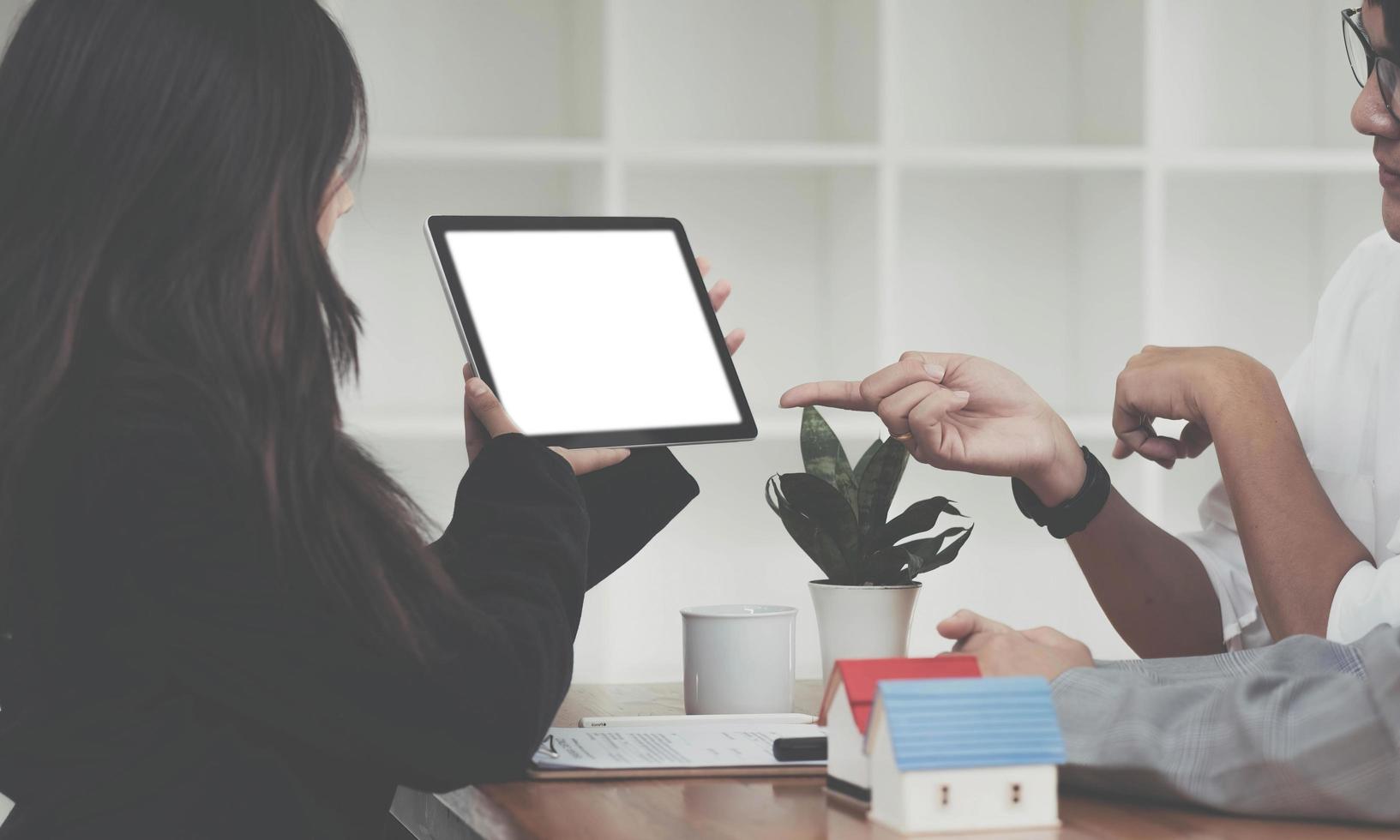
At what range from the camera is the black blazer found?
83 centimetres

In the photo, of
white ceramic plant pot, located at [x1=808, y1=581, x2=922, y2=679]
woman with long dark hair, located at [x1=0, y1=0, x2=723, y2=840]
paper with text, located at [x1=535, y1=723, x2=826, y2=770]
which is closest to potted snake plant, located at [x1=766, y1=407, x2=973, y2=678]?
white ceramic plant pot, located at [x1=808, y1=581, x2=922, y2=679]

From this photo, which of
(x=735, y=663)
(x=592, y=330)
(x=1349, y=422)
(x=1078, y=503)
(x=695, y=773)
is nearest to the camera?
(x=695, y=773)

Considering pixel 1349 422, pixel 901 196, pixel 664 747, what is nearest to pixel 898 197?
pixel 901 196

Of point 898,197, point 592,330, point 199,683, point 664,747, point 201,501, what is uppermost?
point 898,197

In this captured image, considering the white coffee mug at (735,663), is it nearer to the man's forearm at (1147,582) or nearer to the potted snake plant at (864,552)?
the potted snake plant at (864,552)

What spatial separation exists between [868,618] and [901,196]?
147cm

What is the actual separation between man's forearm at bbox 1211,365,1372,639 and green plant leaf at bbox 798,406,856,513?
38 centimetres

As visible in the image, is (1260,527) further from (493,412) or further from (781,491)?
(493,412)

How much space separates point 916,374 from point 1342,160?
1.42m

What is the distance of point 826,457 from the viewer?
1372mm

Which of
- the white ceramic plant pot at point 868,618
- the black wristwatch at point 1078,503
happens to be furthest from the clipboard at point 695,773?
the black wristwatch at point 1078,503

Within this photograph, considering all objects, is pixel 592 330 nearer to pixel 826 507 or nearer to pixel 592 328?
pixel 592 328

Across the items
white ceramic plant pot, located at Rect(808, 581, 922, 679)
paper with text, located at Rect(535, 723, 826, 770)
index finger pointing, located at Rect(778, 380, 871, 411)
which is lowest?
paper with text, located at Rect(535, 723, 826, 770)

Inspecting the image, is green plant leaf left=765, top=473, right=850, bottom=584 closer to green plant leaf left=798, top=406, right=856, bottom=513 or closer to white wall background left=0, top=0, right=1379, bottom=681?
green plant leaf left=798, top=406, right=856, bottom=513
